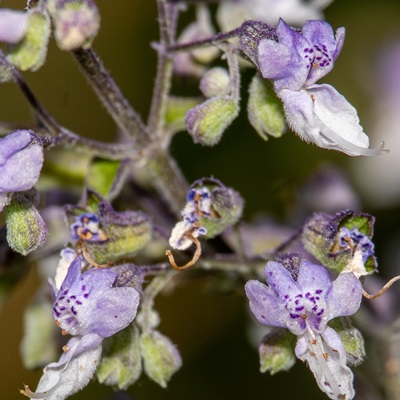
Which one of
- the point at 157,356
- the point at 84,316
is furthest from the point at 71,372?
the point at 157,356

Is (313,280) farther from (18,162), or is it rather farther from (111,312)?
(18,162)

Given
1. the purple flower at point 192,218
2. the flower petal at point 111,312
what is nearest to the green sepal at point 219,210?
the purple flower at point 192,218

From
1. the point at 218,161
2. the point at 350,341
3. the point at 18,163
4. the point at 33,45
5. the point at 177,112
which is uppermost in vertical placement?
the point at 33,45

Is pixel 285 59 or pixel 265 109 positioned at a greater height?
pixel 285 59

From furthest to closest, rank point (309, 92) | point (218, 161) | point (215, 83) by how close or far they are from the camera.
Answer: point (218, 161), point (215, 83), point (309, 92)

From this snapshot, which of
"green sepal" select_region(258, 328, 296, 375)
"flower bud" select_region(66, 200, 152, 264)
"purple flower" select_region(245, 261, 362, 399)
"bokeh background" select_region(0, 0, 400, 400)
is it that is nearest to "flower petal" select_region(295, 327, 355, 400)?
"purple flower" select_region(245, 261, 362, 399)

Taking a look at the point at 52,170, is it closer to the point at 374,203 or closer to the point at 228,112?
the point at 228,112
